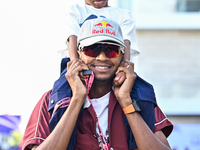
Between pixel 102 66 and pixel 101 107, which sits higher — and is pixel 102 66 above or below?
above

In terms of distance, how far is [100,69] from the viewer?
92.7 inches

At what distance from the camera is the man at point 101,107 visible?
2196 millimetres

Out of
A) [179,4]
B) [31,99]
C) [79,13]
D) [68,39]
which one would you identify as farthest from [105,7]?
[179,4]

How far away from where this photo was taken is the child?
2.75 meters

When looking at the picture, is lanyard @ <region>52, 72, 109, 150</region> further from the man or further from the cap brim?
the cap brim

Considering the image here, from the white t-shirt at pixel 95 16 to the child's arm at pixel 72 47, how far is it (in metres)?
0.05

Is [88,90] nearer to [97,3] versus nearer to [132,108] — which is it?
[132,108]

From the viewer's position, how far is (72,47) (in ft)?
8.71

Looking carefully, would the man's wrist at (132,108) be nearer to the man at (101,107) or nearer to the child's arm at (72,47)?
the man at (101,107)

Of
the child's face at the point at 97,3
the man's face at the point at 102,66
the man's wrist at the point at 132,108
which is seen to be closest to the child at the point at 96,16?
the child's face at the point at 97,3

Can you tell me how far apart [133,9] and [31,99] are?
8.02ft

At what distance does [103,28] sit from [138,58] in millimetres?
2961

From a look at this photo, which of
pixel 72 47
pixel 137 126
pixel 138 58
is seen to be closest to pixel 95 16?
pixel 72 47

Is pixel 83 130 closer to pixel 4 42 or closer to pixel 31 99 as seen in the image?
pixel 31 99
